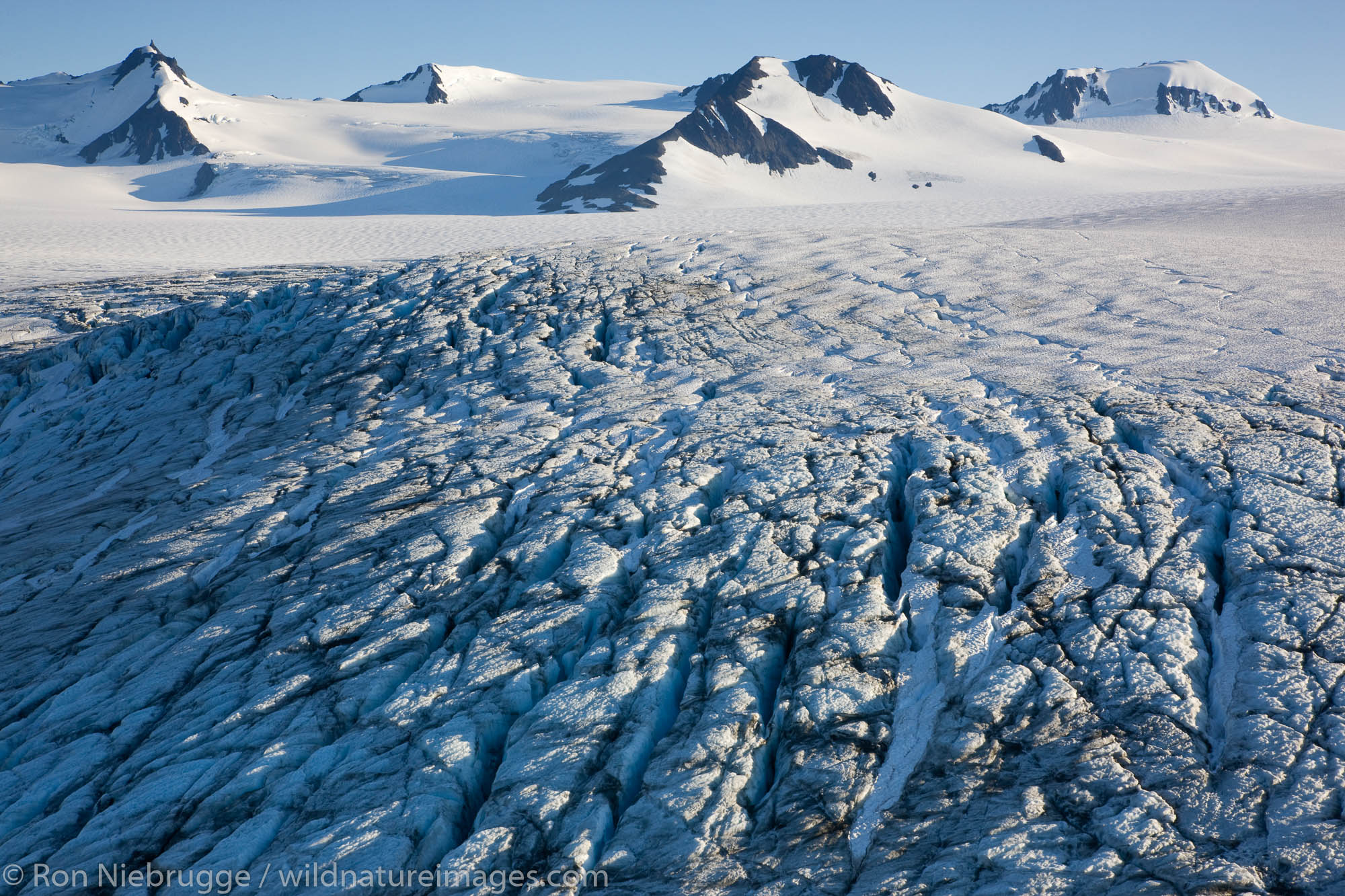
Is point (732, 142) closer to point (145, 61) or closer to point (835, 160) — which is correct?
point (835, 160)

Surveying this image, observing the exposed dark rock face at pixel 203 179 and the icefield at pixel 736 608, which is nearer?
the icefield at pixel 736 608

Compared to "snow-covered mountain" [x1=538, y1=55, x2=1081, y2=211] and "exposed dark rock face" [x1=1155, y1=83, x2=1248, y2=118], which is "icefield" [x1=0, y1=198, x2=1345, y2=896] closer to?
"snow-covered mountain" [x1=538, y1=55, x2=1081, y2=211]

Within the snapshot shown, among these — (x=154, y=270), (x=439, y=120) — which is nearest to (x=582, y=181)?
(x=154, y=270)

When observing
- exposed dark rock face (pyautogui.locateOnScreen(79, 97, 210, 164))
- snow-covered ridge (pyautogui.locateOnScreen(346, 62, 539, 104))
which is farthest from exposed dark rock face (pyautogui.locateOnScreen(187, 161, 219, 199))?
snow-covered ridge (pyautogui.locateOnScreen(346, 62, 539, 104))

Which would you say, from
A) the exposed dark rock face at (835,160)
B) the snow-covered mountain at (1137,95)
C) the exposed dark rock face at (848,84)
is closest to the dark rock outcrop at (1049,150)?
the exposed dark rock face at (848,84)

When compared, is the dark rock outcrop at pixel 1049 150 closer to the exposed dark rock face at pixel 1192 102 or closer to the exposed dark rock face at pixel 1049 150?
the exposed dark rock face at pixel 1049 150

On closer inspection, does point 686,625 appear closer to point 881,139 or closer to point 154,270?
point 154,270
